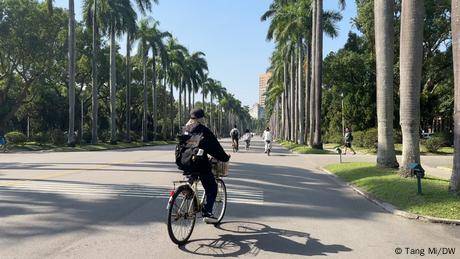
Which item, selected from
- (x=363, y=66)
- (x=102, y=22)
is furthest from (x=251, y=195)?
(x=102, y=22)

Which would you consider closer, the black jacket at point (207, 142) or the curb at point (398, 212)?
the black jacket at point (207, 142)

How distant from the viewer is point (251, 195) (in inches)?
476

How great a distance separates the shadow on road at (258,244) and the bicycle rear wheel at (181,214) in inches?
6.2

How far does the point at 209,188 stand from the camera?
25.5 feet

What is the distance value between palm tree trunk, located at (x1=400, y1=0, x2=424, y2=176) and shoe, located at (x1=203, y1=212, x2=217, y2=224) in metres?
7.78

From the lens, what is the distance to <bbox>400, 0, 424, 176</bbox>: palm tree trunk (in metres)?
13.5

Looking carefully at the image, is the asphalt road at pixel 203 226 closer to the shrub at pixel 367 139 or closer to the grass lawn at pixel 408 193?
the grass lawn at pixel 408 193

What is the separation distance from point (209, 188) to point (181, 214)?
0.79 metres

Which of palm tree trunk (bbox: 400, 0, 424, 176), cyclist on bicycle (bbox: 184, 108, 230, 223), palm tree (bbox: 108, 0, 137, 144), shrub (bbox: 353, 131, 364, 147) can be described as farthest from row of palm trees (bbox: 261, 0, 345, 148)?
cyclist on bicycle (bbox: 184, 108, 230, 223)

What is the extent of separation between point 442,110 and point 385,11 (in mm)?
37475

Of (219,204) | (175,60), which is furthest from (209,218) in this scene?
(175,60)

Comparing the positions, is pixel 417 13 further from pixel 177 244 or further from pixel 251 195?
pixel 177 244

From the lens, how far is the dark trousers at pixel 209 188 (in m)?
7.68

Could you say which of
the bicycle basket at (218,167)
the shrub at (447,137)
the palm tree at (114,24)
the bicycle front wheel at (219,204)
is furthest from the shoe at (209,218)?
the palm tree at (114,24)
